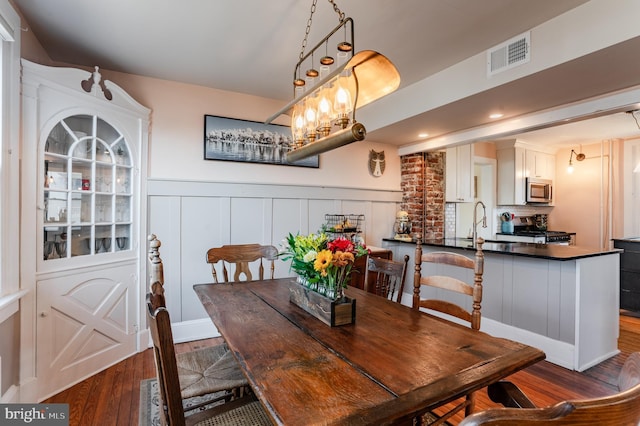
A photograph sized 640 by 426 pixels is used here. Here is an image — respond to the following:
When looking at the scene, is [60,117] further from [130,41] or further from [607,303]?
[607,303]

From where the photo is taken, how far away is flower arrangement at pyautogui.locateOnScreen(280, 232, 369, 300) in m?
1.44

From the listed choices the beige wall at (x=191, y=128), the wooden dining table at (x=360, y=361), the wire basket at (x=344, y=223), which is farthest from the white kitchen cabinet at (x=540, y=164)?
the wooden dining table at (x=360, y=361)

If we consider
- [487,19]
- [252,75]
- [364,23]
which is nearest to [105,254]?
[252,75]

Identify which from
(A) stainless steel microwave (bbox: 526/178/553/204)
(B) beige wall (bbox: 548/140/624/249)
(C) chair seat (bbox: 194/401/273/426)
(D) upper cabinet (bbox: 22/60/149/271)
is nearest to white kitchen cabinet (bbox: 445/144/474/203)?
(A) stainless steel microwave (bbox: 526/178/553/204)

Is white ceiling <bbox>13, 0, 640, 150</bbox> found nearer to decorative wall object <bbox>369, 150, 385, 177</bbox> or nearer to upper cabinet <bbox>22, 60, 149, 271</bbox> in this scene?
upper cabinet <bbox>22, 60, 149, 271</bbox>

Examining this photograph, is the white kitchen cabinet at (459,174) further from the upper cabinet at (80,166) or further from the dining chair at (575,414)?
the dining chair at (575,414)

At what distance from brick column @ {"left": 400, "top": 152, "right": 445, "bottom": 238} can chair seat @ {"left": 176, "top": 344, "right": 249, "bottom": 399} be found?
329cm

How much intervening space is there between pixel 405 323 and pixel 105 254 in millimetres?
2457

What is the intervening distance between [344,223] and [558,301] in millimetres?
2161

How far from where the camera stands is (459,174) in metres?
4.66

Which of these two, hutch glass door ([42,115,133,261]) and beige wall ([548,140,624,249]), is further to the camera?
beige wall ([548,140,624,249])

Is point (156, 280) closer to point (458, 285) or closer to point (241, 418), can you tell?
point (241, 418)

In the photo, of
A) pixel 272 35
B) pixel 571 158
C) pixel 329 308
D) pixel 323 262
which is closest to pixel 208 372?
pixel 329 308

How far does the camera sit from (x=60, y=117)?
2291mm
